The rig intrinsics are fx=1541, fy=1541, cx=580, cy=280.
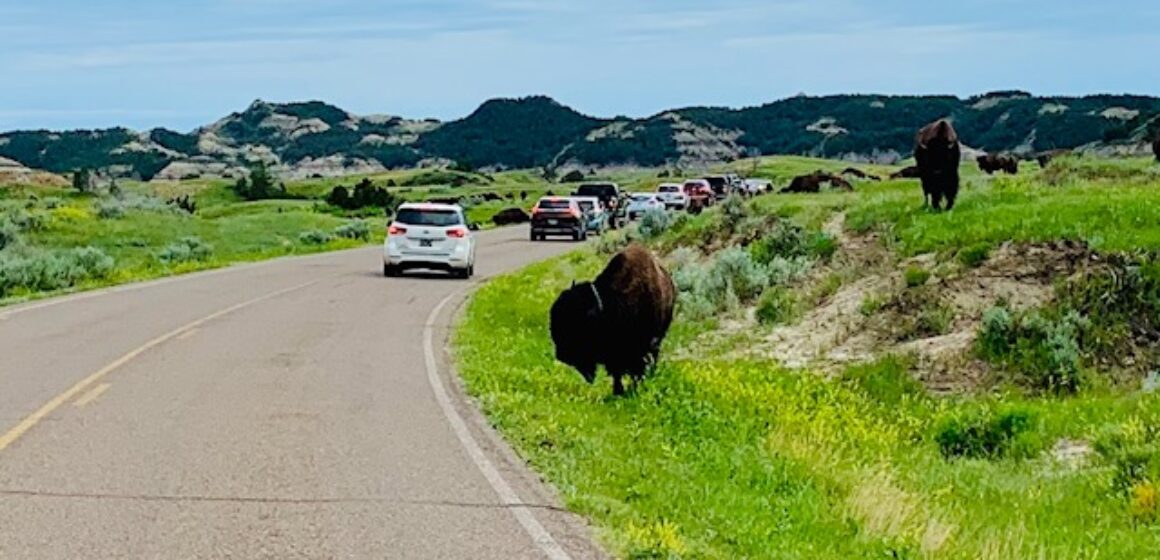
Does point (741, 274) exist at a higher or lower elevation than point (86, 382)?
lower

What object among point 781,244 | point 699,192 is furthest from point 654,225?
point 699,192

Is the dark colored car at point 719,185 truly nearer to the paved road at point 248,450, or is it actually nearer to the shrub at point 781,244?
the shrub at point 781,244

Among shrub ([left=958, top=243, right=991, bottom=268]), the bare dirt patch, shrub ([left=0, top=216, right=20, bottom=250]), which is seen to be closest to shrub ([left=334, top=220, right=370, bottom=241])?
shrub ([left=0, top=216, right=20, bottom=250])

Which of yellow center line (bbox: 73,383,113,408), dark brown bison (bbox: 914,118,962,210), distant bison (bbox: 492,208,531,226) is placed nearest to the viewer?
yellow center line (bbox: 73,383,113,408)

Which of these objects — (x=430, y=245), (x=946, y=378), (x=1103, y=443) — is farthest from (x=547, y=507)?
(x=430, y=245)

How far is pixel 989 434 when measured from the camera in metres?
16.5

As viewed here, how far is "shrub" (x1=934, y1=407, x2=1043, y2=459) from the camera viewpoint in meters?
16.0

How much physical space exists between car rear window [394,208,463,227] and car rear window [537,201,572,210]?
20334mm

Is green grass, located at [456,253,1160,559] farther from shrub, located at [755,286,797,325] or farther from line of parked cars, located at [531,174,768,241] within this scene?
line of parked cars, located at [531,174,768,241]

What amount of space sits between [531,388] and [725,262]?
12.1m

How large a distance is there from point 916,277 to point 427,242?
1589cm

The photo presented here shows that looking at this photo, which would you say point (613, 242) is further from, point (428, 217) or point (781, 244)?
point (781, 244)

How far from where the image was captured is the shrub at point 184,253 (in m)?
43.1

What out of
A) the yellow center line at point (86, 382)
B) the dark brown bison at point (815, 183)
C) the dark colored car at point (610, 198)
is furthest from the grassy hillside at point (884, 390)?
the dark colored car at point (610, 198)
